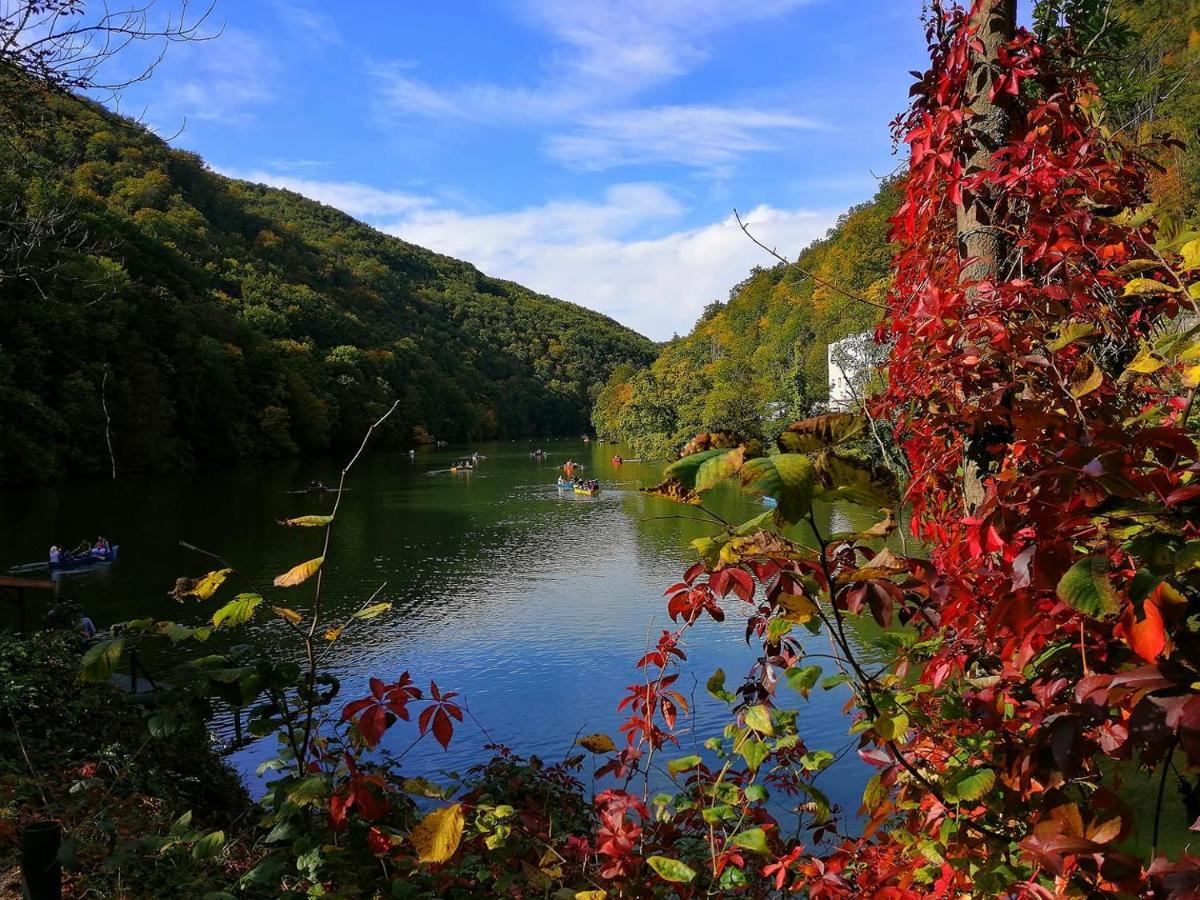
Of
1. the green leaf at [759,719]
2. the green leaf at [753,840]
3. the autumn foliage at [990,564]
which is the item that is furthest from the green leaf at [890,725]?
the green leaf at [753,840]

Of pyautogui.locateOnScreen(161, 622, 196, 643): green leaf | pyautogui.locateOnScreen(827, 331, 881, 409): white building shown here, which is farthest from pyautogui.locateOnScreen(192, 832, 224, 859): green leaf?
pyautogui.locateOnScreen(827, 331, 881, 409): white building

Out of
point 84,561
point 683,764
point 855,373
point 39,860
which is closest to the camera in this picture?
point 39,860

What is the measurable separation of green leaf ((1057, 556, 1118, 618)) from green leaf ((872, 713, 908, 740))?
63 centimetres

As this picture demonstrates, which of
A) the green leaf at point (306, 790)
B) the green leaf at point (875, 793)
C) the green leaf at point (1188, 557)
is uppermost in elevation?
the green leaf at point (1188, 557)

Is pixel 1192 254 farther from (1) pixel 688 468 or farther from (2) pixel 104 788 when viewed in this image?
(2) pixel 104 788

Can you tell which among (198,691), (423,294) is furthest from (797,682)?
(423,294)

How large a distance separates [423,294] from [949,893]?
138 m

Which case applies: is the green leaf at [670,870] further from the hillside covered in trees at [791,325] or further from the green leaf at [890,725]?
the hillside covered in trees at [791,325]

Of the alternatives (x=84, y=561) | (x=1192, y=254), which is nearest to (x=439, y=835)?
(x=1192, y=254)

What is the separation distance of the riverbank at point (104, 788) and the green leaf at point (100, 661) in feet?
1.03

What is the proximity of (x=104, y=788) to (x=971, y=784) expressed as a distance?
491 centimetres

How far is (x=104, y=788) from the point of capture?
4.56 metres

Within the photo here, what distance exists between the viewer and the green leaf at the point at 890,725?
1.49m

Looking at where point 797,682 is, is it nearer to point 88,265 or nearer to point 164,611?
point 164,611
